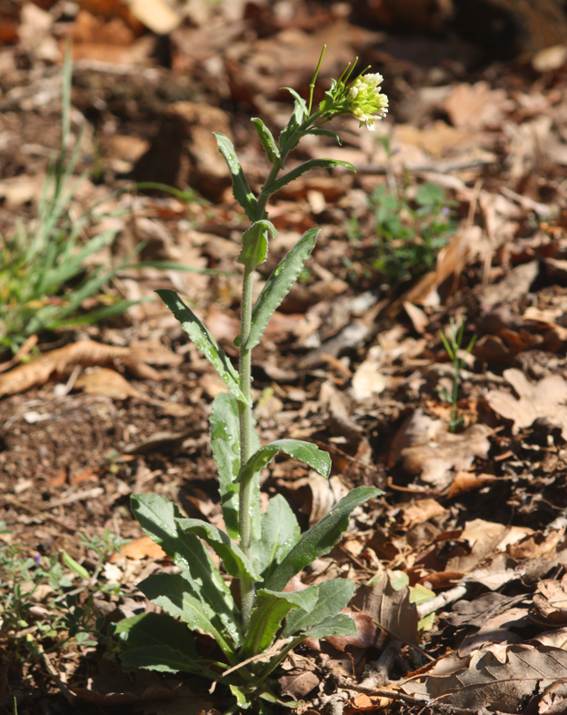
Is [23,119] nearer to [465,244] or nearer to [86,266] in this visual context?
[86,266]

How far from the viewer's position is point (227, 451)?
2.07 m

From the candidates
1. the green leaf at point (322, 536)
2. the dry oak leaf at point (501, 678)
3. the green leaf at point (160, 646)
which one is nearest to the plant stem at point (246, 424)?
the green leaf at point (322, 536)

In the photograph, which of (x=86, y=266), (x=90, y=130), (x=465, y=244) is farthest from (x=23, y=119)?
(x=465, y=244)

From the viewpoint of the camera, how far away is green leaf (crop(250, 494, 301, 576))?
2129mm

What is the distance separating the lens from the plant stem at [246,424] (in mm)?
1857

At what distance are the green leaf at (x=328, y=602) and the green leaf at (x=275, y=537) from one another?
6.4 inches

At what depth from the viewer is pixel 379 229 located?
12.2 feet

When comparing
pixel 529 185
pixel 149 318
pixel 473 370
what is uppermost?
pixel 529 185

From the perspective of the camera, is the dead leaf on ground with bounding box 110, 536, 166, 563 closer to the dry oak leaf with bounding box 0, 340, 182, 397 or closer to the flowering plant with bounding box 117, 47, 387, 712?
the flowering plant with bounding box 117, 47, 387, 712

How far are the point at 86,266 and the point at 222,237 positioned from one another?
2.37ft

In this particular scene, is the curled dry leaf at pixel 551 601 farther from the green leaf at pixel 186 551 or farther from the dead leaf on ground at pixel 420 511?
the green leaf at pixel 186 551

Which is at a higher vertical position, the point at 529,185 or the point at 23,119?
the point at 529,185

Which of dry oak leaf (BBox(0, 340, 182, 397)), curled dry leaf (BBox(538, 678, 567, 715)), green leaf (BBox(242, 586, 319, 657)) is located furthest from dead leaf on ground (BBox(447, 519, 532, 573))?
dry oak leaf (BBox(0, 340, 182, 397))

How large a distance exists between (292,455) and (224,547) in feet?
1.02
